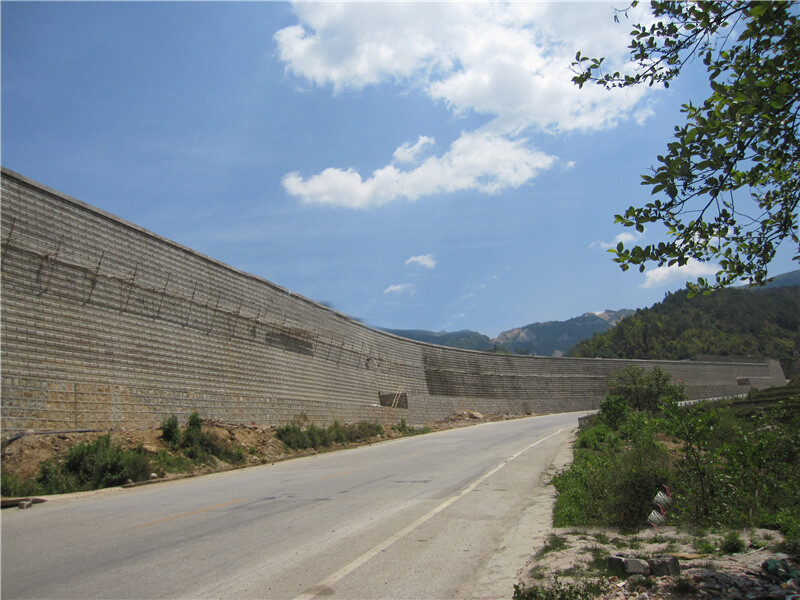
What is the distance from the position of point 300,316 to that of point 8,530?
80.2ft

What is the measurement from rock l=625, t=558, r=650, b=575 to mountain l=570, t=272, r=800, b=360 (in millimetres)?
128445

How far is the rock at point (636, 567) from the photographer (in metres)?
4.96

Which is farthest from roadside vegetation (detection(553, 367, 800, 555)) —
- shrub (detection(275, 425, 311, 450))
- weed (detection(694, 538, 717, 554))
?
shrub (detection(275, 425, 311, 450))

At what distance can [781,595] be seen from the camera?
4152 mm

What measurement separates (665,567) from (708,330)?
152 meters

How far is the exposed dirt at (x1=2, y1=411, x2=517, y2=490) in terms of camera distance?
536 inches

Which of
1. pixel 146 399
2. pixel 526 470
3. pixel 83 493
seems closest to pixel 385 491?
pixel 526 470

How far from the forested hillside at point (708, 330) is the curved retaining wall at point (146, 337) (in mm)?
108743

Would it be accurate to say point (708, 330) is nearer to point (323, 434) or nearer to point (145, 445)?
point (323, 434)

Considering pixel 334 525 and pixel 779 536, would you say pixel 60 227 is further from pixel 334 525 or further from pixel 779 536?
pixel 779 536

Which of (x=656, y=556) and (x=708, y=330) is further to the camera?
(x=708, y=330)

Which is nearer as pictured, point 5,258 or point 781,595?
point 781,595

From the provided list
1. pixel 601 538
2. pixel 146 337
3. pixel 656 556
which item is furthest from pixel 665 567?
pixel 146 337

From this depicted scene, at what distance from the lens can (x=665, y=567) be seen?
493 cm
